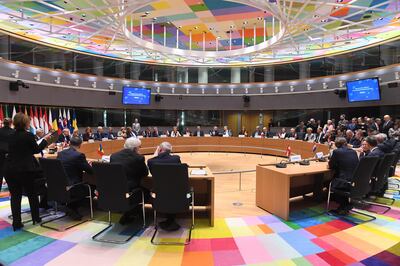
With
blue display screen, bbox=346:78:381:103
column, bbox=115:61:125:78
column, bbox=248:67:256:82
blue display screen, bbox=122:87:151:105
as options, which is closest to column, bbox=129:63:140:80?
column, bbox=115:61:125:78

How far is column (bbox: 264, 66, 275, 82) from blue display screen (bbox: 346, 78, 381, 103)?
482 centimetres

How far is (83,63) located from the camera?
46.6 feet

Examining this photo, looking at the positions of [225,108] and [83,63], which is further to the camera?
[225,108]

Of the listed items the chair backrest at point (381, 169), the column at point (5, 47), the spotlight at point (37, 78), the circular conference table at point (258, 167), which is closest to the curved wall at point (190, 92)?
the spotlight at point (37, 78)

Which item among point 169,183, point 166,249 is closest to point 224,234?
point 166,249

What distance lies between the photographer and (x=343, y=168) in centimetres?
415

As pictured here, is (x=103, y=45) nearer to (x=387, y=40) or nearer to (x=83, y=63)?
(x=83, y=63)

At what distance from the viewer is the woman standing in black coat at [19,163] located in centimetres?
346

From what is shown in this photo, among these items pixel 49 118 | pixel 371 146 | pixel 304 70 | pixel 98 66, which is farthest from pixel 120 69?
pixel 371 146

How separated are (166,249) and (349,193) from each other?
269 centimetres

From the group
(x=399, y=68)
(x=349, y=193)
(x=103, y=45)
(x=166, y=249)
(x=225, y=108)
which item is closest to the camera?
(x=166, y=249)

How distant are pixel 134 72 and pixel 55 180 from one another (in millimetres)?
13618

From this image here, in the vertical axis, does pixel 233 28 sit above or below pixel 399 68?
above

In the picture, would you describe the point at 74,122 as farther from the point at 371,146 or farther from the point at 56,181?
the point at 371,146
